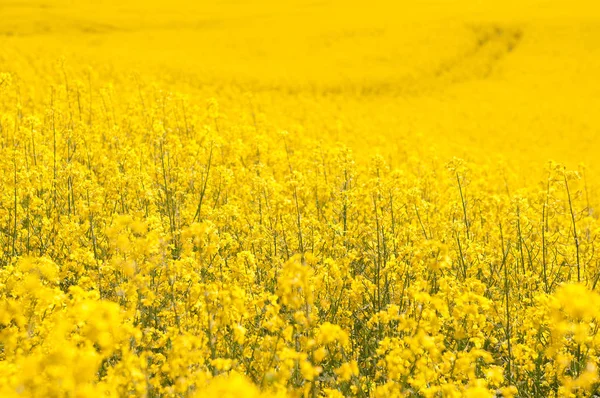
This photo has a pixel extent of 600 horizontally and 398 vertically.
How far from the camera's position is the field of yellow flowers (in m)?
3.05

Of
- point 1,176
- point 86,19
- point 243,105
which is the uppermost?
point 86,19

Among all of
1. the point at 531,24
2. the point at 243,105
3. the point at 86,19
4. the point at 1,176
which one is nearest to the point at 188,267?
the point at 1,176

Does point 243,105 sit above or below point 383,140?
above

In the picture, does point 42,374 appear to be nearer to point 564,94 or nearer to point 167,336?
point 167,336

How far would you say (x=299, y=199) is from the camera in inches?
279

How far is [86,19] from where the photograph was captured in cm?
2428

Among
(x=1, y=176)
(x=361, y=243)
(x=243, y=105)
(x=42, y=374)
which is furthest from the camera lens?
(x=243, y=105)

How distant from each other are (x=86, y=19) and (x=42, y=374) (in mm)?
24769

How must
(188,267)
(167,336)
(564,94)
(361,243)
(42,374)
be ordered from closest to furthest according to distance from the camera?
1. (42,374)
2. (167,336)
3. (188,267)
4. (361,243)
5. (564,94)

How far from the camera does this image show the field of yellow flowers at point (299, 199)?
305 centimetres

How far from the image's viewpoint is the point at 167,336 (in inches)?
134

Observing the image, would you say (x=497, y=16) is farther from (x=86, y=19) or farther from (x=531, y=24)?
(x=86, y=19)

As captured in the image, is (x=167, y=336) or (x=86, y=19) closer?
(x=167, y=336)

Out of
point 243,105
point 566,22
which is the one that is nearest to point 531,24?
point 566,22
